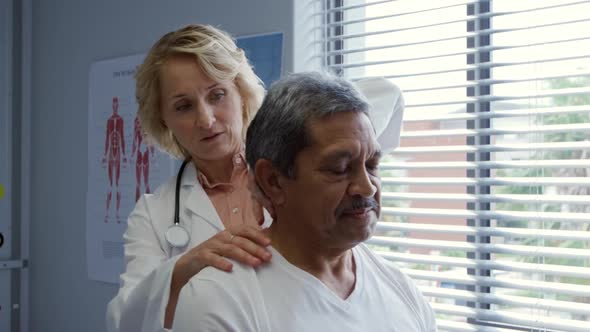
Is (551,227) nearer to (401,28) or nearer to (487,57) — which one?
(487,57)

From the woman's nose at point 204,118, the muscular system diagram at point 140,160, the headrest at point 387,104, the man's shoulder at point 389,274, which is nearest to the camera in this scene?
the man's shoulder at point 389,274

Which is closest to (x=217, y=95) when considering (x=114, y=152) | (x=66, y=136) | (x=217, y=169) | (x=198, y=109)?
(x=198, y=109)

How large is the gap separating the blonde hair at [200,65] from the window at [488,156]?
55cm

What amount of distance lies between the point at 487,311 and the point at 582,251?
0.30 meters

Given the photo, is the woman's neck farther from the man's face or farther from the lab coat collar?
the man's face

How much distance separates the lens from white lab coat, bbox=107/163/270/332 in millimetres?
1392

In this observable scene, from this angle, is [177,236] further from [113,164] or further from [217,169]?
[113,164]

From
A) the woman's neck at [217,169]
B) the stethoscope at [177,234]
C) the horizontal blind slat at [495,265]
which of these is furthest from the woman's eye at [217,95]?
the horizontal blind slat at [495,265]

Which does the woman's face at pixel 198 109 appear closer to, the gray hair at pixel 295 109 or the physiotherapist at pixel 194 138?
the physiotherapist at pixel 194 138

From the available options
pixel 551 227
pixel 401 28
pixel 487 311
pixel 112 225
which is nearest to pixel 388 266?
pixel 487 311

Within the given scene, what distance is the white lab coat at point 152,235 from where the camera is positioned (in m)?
1.39

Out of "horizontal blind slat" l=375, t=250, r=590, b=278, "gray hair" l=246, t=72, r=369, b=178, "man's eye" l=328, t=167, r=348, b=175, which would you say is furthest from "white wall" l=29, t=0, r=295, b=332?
"man's eye" l=328, t=167, r=348, b=175

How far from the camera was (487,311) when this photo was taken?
1.78 m

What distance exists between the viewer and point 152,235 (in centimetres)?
153
